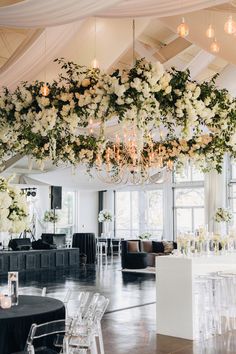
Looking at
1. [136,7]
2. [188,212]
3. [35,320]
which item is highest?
[136,7]

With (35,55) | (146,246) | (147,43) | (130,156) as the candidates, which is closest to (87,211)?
(146,246)

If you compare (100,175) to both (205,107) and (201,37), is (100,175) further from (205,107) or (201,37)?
(205,107)

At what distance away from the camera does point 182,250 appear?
774 cm

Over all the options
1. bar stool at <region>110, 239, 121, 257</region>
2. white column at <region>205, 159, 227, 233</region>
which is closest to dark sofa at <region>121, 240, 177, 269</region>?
white column at <region>205, 159, 227, 233</region>

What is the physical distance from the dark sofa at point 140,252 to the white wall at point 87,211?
6742mm

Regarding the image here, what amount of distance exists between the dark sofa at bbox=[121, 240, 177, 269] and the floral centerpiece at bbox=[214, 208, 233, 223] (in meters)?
1.90

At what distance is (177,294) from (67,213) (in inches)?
667

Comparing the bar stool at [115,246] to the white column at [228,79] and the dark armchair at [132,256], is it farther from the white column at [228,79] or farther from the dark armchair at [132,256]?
the white column at [228,79]

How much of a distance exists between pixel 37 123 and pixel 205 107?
2042 millimetres

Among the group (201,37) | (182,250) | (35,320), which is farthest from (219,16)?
(35,320)

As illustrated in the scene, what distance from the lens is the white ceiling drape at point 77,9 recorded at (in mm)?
5078

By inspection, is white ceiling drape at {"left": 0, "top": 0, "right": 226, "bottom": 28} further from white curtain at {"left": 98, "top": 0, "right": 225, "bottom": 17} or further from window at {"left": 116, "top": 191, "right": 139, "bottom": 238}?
window at {"left": 116, "top": 191, "right": 139, "bottom": 238}

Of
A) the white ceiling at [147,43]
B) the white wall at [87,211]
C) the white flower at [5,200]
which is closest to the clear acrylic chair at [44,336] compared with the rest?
the white flower at [5,200]

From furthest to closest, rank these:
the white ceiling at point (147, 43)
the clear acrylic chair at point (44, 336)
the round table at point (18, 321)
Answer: the white ceiling at point (147, 43), the round table at point (18, 321), the clear acrylic chair at point (44, 336)
